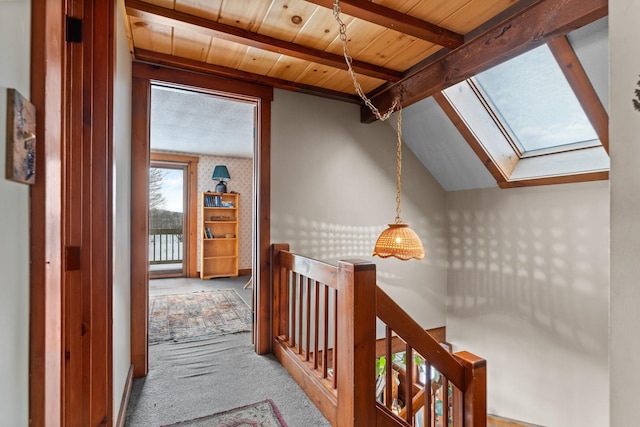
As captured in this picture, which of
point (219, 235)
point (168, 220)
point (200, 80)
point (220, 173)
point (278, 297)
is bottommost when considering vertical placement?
point (278, 297)

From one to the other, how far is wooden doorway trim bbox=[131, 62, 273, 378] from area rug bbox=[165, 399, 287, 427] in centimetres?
70

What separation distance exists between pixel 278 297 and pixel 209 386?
77cm

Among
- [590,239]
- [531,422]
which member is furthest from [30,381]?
[531,422]

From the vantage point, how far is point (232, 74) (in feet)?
8.08

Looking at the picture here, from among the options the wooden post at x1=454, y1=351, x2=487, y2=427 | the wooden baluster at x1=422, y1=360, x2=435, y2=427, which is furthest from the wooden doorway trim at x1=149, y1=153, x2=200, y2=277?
the wooden post at x1=454, y1=351, x2=487, y2=427

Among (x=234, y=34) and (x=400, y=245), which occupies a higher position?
(x=234, y=34)

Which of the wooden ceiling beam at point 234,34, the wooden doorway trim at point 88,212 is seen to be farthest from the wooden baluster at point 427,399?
the wooden ceiling beam at point 234,34

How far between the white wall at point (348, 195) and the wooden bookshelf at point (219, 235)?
3390mm

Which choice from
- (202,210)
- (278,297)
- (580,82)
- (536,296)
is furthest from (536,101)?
(202,210)

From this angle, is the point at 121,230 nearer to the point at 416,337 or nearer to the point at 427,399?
the point at 416,337

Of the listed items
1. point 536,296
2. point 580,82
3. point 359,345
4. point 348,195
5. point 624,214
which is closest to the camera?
point 624,214

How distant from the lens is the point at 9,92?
0.49 m

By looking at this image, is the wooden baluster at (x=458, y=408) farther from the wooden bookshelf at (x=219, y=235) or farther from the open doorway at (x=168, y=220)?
the open doorway at (x=168, y=220)

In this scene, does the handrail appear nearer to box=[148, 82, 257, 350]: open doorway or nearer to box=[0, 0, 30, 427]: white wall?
box=[0, 0, 30, 427]: white wall
